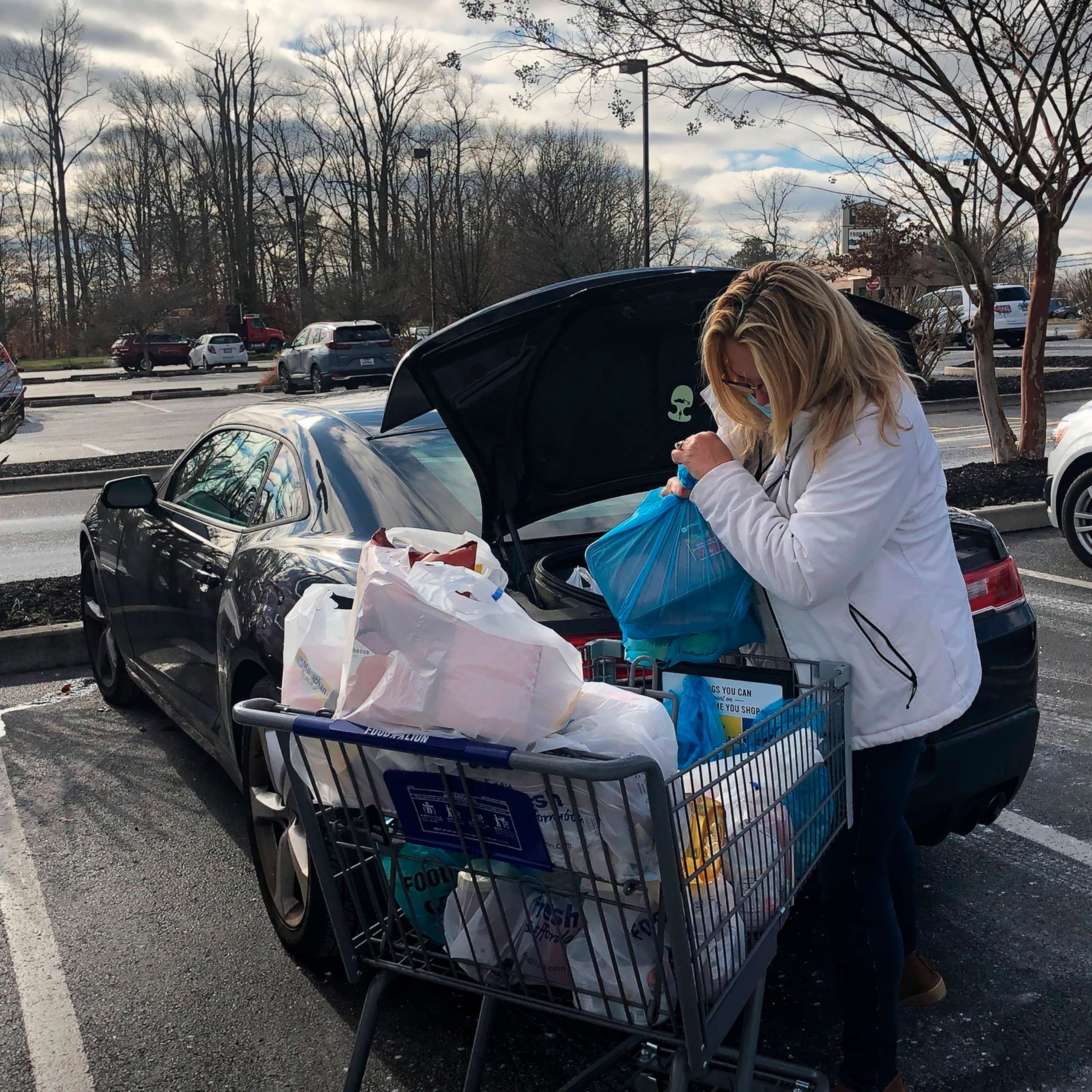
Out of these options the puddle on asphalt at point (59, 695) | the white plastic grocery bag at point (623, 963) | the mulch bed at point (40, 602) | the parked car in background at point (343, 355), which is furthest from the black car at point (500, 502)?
the parked car in background at point (343, 355)

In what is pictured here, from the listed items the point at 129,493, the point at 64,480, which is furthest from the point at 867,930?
the point at 64,480

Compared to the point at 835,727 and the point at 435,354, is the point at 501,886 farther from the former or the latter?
the point at 435,354

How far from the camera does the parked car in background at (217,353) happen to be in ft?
138

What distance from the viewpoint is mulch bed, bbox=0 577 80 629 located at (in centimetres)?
661

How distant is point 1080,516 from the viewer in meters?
7.52

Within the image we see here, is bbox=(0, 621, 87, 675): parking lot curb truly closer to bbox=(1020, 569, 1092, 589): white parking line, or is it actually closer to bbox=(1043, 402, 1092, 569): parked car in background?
bbox=(1020, 569, 1092, 589): white parking line

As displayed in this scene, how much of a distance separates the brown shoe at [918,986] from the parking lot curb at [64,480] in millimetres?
11551

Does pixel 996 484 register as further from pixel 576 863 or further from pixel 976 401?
pixel 976 401

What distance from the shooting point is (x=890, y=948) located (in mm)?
2406

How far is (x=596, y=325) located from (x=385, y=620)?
1.74 m

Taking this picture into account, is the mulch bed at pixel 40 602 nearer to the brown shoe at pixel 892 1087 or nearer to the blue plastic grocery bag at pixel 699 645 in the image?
the blue plastic grocery bag at pixel 699 645

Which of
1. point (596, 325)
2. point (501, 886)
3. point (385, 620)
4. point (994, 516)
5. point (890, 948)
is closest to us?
point (385, 620)

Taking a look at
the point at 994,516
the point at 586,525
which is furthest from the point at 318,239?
the point at 586,525

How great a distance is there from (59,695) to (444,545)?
14.5ft
